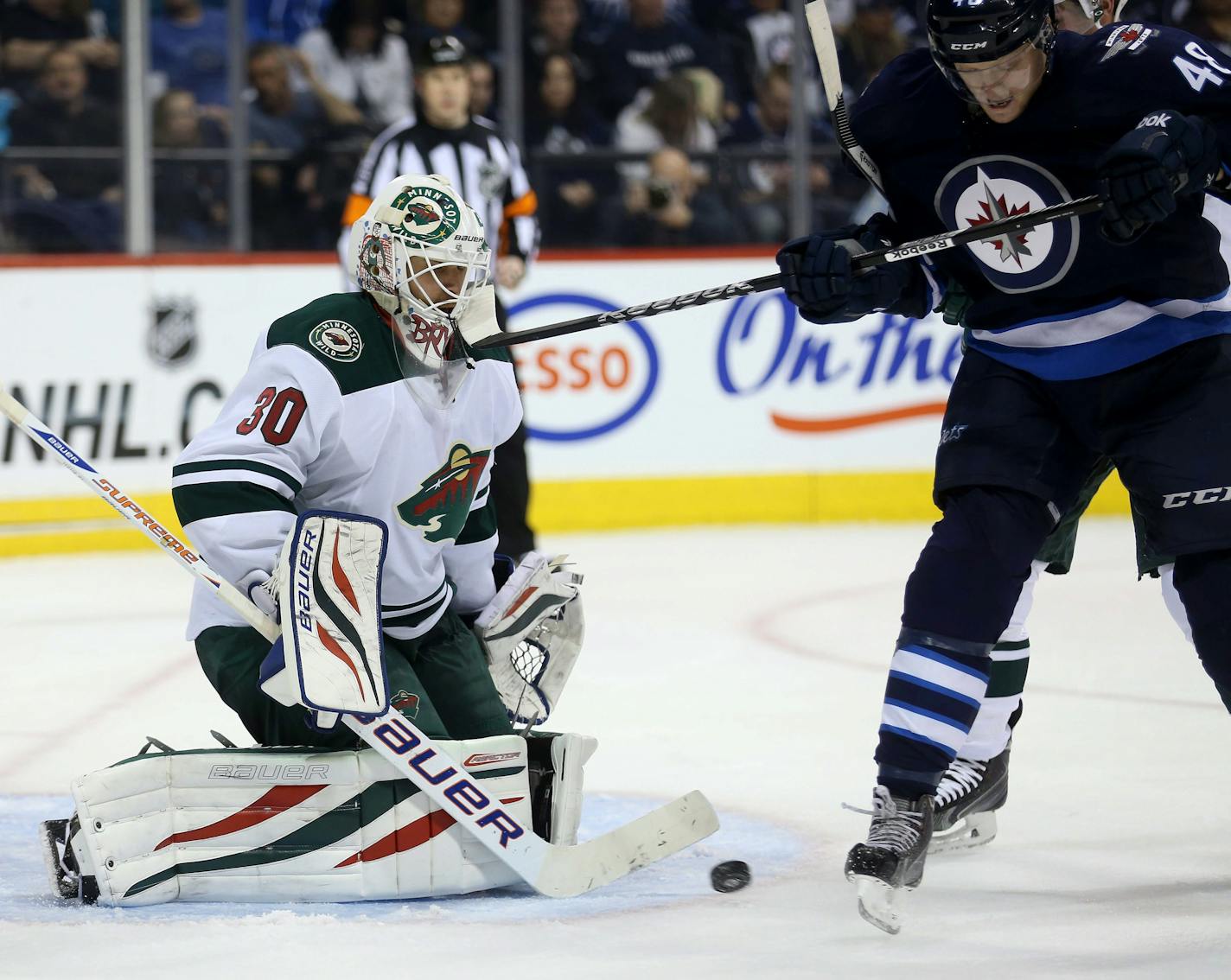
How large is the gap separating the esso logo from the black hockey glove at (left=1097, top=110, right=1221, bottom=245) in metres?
3.86

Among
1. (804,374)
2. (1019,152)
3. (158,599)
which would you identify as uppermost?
(1019,152)

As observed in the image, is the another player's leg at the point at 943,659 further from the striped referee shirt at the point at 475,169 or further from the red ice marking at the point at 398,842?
the striped referee shirt at the point at 475,169

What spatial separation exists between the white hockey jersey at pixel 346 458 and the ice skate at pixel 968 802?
2.26ft

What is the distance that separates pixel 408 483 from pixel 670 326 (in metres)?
3.73

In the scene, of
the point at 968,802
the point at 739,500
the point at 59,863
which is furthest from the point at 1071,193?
the point at 739,500

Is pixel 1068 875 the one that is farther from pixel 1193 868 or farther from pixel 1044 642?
pixel 1044 642

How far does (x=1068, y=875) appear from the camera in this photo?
243 centimetres

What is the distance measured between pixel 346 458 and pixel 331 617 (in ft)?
0.77

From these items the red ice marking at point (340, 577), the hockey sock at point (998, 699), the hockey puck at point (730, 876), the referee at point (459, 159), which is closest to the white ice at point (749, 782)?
the hockey puck at point (730, 876)

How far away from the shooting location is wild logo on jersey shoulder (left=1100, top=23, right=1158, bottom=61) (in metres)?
2.19

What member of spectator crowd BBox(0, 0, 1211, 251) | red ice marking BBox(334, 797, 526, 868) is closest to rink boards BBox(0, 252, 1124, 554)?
spectator crowd BBox(0, 0, 1211, 251)

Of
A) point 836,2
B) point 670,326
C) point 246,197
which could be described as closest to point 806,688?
point 670,326

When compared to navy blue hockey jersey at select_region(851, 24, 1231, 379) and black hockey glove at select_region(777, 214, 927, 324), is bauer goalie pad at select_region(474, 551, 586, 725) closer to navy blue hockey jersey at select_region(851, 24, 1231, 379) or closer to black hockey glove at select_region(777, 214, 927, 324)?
black hockey glove at select_region(777, 214, 927, 324)

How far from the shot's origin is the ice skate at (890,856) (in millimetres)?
2107
